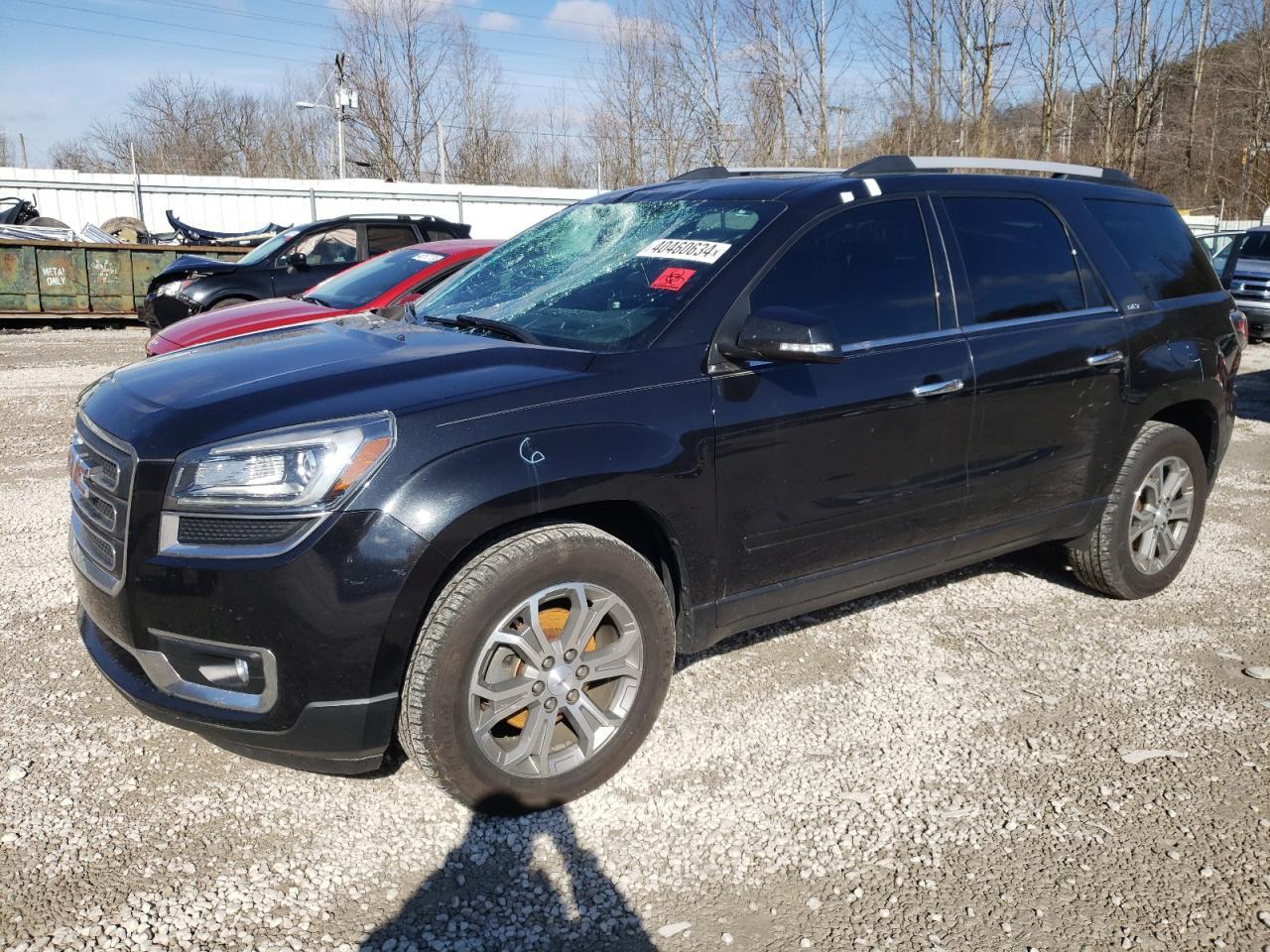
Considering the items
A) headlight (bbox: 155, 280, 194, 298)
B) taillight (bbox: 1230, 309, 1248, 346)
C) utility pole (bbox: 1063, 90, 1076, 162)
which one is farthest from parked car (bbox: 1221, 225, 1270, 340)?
headlight (bbox: 155, 280, 194, 298)

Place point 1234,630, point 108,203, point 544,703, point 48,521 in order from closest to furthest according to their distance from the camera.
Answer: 1. point 544,703
2. point 1234,630
3. point 48,521
4. point 108,203

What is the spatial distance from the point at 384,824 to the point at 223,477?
111 cm

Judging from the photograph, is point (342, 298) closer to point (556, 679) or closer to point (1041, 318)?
point (1041, 318)

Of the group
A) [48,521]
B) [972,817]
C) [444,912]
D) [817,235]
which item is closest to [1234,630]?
[972,817]

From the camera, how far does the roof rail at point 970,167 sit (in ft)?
12.7

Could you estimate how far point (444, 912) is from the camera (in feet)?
8.48

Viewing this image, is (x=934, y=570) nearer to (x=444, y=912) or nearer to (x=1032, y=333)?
(x=1032, y=333)

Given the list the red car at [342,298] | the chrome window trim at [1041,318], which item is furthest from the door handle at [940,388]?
the red car at [342,298]

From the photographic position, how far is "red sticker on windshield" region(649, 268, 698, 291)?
10.9ft

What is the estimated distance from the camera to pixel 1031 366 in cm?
394

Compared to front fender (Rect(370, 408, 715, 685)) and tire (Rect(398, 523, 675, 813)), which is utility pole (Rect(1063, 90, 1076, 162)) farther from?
tire (Rect(398, 523, 675, 813))

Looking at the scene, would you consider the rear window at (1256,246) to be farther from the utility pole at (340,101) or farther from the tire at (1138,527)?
the utility pole at (340,101)

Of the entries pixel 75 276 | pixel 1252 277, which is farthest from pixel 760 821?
pixel 75 276

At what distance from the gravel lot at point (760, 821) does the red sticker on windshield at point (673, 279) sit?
58.6 inches
